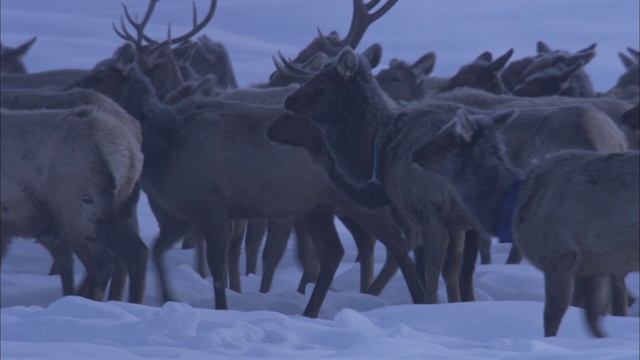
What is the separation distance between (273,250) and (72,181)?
3.42 m

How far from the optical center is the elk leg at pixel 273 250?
35.7ft

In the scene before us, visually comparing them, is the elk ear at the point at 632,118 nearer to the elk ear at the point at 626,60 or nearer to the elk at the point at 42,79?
the elk at the point at 42,79

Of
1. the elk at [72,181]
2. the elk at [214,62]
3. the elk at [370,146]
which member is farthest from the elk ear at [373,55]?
the elk at [214,62]

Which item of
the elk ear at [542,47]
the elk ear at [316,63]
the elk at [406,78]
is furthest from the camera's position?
the elk ear at [542,47]

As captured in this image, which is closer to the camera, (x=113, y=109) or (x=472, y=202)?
(x=472, y=202)

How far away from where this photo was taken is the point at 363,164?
919cm

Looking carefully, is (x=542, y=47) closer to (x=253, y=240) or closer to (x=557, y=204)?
(x=253, y=240)

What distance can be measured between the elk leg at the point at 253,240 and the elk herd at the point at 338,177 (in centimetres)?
3

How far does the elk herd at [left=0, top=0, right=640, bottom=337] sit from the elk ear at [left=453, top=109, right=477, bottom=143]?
13mm

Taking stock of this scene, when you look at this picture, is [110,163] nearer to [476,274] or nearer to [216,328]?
[216,328]

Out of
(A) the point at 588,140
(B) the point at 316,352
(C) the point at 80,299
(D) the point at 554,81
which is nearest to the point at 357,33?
(D) the point at 554,81

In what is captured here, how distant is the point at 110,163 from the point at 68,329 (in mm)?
1578

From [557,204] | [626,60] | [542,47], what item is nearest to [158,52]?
[557,204]

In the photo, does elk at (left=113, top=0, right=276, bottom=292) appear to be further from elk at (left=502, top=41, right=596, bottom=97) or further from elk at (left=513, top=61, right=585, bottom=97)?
elk at (left=502, top=41, right=596, bottom=97)
